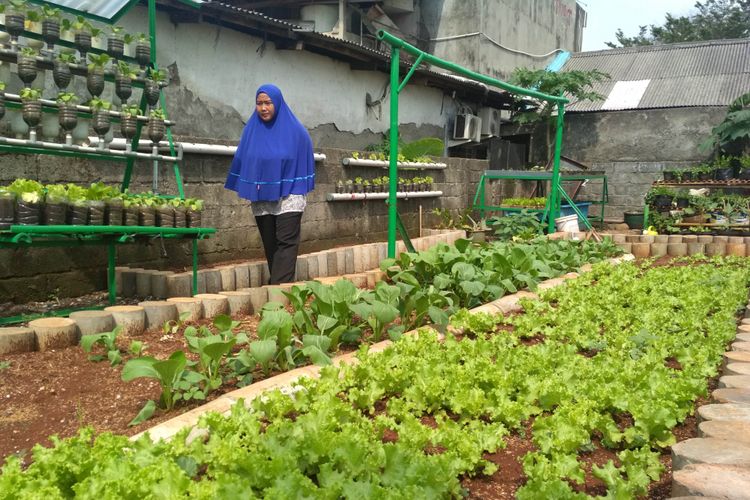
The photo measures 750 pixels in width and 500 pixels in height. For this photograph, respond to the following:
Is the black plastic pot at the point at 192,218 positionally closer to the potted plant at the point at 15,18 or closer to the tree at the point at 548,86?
the potted plant at the point at 15,18

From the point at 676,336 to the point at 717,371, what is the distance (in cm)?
56

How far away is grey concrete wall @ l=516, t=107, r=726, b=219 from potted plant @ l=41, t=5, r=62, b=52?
14.1 m

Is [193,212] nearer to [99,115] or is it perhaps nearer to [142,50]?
[99,115]

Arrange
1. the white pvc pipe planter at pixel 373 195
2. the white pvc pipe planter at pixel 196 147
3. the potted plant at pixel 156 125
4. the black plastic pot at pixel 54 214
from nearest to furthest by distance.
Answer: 1. the black plastic pot at pixel 54 214
2. the potted plant at pixel 156 125
3. the white pvc pipe planter at pixel 196 147
4. the white pvc pipe planter at pixel 373 195

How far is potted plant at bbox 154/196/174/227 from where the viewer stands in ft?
16.1

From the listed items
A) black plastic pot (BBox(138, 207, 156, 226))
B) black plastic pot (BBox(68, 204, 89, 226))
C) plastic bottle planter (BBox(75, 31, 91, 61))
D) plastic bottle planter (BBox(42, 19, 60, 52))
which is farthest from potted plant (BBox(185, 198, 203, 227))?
plastic bottle planter (BBox(42, 19, 60, 52))

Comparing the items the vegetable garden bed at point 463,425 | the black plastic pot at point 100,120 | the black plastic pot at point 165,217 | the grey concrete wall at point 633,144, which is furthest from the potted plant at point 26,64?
the grey concrete wall at point 633,144

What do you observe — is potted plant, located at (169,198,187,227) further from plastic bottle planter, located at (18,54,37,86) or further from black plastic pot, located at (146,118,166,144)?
plastic bottle planter, located at (18,54,37,86)

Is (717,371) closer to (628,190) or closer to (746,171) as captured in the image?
(746,171)

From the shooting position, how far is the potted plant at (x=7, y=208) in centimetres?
401

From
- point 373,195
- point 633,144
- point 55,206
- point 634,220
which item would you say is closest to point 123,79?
point 55,206

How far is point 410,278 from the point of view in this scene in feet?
15.8

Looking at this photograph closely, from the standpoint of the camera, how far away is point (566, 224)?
35.6 ft

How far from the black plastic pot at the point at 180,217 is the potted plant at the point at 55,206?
0.84 metres
